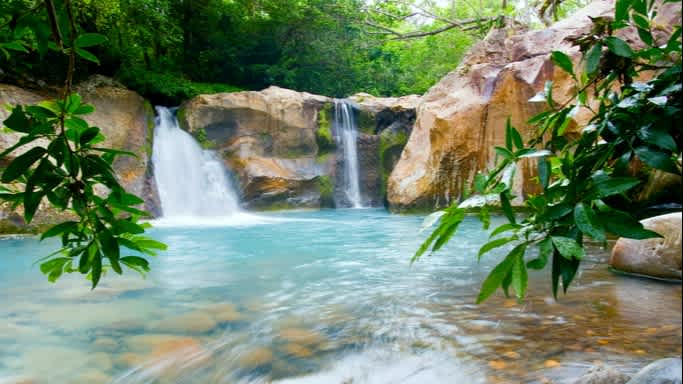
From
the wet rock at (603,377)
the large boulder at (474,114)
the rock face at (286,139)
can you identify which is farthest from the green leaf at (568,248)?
the rock face at (286,139)

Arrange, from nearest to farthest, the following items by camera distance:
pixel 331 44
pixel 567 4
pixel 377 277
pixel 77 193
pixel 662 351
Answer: pixel 77 193 → pixel 662 351 → pixel 377 277 → pixel 331 44 → pixel 567 4

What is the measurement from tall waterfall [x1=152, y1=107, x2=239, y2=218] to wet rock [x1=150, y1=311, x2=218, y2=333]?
7.20 metres

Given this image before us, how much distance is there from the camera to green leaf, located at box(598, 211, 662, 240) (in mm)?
754

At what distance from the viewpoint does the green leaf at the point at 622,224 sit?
75 cm

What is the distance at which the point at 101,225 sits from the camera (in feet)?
3.43

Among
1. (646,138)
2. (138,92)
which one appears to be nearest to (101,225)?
(646,138)

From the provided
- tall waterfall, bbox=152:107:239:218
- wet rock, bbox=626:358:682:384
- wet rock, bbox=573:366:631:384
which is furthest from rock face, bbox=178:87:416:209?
wet rock, bbox=626:358:682:384

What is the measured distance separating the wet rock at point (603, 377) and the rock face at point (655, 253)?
219cm

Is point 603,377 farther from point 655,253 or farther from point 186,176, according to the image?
point 186,176

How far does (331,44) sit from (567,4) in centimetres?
1084

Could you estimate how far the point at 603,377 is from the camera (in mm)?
1921

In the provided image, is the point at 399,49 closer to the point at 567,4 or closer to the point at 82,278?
the point at 567,4

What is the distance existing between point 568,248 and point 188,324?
301 centimetres

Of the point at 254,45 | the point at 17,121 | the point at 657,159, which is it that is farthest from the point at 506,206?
the point at 254,45
